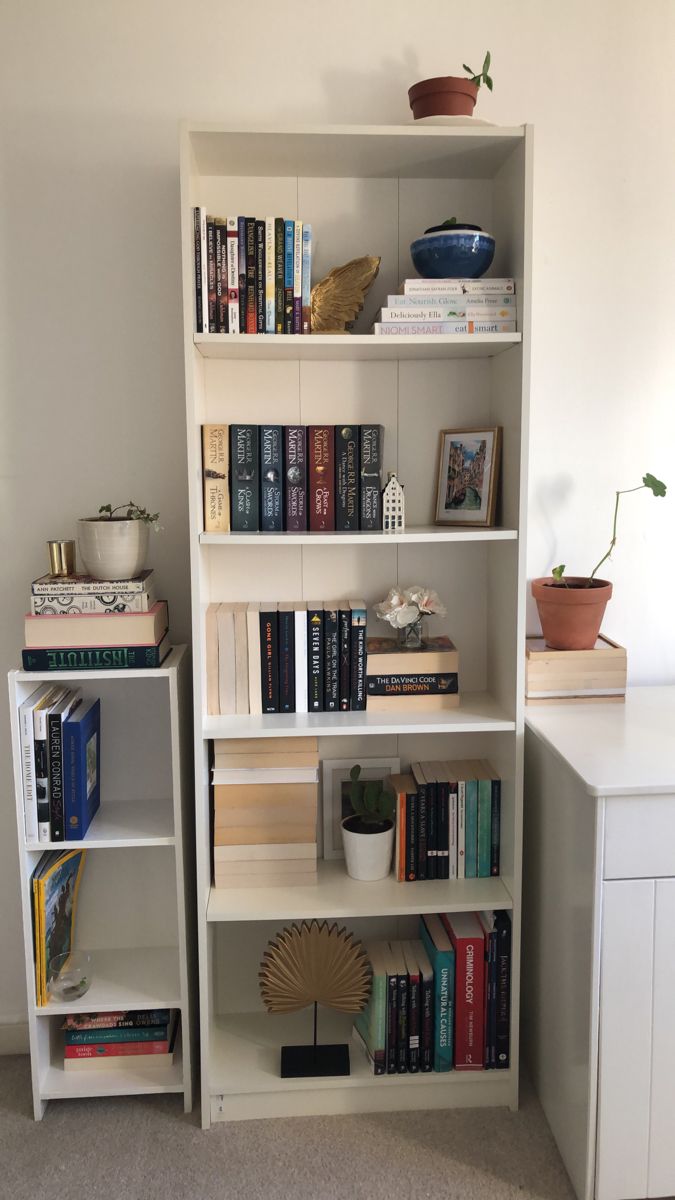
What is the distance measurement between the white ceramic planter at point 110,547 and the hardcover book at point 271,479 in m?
0.26

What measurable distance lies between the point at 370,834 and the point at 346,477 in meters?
0.76

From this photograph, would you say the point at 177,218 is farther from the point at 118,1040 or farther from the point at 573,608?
the point at 118,1040

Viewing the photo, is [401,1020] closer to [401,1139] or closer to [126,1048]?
[401,1139]

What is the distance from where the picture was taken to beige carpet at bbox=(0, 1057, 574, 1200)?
1750mm

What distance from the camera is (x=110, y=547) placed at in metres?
1.84

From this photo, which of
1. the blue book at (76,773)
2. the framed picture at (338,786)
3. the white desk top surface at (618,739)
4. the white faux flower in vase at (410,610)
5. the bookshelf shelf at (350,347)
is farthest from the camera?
the framed picture at (338,786)

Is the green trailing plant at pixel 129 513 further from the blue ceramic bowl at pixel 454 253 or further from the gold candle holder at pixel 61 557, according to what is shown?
the blue ceramic bowl at pixel 454 253

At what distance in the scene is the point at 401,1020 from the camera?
6.39 ft

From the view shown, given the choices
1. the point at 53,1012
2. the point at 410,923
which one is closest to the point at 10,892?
the point at 53,1012

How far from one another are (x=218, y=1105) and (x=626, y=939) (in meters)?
0.94

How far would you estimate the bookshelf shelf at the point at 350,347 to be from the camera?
175cm

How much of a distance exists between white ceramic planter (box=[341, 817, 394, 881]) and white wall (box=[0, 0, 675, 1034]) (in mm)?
615

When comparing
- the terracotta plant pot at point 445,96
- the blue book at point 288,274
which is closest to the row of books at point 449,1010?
the blue book at point 288,274

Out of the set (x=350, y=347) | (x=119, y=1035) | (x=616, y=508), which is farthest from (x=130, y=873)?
(x=616, y=508)
